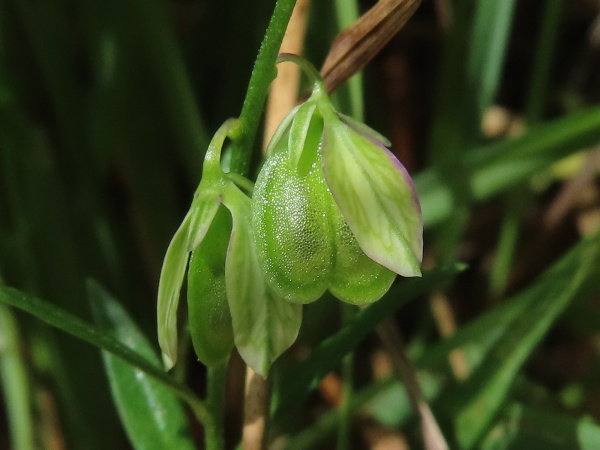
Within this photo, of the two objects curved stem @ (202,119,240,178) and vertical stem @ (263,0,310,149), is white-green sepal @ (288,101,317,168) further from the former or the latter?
vertical stem @ (263,0,310,149)

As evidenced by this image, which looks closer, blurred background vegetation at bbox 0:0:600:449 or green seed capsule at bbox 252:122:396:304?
green seed capsule at bbox 252:122:396:304

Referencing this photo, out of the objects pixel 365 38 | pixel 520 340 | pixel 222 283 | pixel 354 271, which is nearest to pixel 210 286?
pixel 222 283

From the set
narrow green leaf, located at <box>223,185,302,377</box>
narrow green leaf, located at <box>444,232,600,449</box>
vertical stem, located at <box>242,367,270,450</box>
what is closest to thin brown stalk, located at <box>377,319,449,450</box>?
narrow green leaf, located at <box>444,232,600,449</box>

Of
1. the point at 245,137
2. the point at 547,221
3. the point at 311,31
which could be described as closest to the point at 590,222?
the point at 547,221

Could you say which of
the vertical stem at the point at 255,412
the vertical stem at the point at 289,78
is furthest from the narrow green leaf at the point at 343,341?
the vertical stem at the point at 289,78

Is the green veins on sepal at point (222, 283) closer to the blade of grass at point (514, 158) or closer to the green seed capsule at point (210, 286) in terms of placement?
the green seed capsule at point (210, 286)

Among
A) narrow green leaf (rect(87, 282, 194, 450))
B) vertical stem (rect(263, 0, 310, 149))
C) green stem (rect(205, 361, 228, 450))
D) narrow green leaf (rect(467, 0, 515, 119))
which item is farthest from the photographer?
narrow green leaf (rect(467, 0, 515, 119))

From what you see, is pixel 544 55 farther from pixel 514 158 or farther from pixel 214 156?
pixel 214 156
